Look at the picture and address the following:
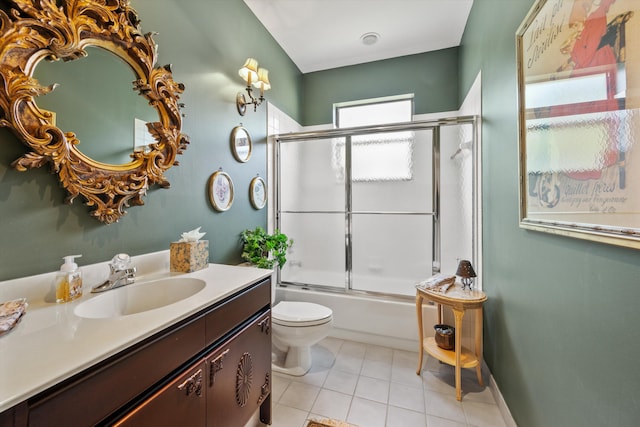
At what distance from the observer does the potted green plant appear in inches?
78.6

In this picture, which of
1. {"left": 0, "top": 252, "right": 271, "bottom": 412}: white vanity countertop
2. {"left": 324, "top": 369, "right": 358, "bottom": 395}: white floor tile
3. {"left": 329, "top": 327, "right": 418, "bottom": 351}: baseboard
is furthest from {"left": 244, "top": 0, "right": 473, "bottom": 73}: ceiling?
{"left": 324, "top": 369, "right": 358, "bottom": 395}: white floor tile

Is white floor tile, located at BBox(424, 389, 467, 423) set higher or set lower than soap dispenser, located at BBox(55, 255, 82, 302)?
lower

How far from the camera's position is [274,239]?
2.13 m

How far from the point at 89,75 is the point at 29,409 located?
3.88ft

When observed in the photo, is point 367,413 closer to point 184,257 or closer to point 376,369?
point 376,369

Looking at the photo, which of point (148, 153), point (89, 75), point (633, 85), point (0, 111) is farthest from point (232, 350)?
point (633, 85)

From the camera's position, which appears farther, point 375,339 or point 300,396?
point 375,339

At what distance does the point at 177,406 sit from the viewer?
852 millimetres

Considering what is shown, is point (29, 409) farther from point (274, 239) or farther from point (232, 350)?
point (274, 239)

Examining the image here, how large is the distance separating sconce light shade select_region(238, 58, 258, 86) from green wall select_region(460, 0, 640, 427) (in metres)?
1.61

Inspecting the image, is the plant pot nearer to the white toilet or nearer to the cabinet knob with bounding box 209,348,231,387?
the white toilet

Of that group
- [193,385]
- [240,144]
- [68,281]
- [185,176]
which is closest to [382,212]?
[240,144]

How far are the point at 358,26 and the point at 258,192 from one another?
1799 mm

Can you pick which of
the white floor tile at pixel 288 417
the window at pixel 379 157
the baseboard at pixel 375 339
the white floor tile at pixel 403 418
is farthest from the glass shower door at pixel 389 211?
the white floor tile at pixel 288 417
